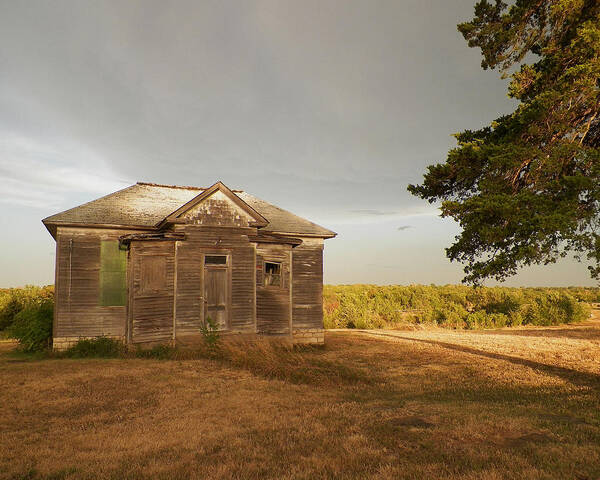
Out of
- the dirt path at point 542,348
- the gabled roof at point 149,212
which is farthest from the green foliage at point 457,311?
the gabled roof at point 149,212

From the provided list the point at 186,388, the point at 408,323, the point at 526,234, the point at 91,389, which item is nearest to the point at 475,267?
the point at 526,234

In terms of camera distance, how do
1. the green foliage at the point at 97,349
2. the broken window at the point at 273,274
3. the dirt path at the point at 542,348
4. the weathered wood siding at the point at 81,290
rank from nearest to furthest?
1. the dirt path at the point at 542,348
2. the green foliage at the point at 97,349
3. the weathered wood siding at the point at 81,290
4. the broken window at the point at 273,274

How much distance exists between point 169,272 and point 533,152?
1201 cm

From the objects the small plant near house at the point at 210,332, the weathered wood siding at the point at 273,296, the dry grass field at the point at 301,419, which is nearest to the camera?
the dry grass field at the point at 301,419

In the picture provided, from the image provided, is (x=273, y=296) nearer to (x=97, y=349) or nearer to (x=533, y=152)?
(x=97, y=349)

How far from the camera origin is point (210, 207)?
15211mm

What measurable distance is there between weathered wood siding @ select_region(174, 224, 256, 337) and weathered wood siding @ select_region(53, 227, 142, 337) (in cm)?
273

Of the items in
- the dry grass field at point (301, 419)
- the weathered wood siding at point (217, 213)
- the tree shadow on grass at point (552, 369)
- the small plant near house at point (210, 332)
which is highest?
the weathered wood siding at point (217, 213)

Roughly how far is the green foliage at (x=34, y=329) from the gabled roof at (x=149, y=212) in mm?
3203

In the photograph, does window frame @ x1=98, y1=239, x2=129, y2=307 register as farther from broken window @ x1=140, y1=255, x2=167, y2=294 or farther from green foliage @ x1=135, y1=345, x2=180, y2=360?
green foliage @ x1=135, y1=345, x2=180, y2=360

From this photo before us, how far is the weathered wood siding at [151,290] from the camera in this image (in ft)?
47.0

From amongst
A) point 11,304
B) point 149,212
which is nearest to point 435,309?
point 149,212

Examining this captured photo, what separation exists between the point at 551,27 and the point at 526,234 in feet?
19.7

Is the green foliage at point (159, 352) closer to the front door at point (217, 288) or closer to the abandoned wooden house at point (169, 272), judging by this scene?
the abandoned wooden house at point (169, 272)
